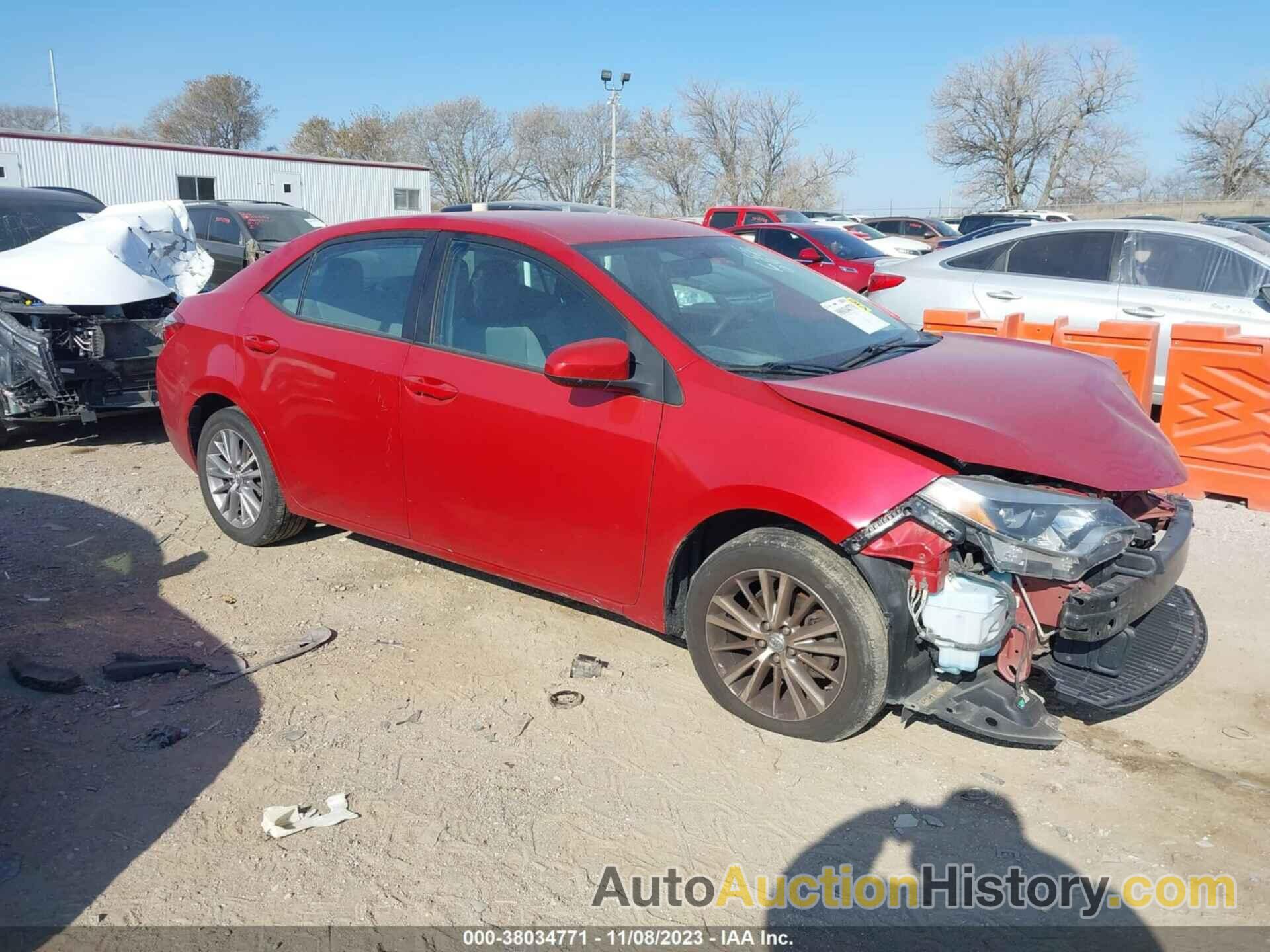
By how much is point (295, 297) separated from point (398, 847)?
9.58ft

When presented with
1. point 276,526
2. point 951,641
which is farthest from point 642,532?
point 276,526

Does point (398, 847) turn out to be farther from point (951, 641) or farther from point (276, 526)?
point (276, 526)

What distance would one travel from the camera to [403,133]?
54562 millimetres

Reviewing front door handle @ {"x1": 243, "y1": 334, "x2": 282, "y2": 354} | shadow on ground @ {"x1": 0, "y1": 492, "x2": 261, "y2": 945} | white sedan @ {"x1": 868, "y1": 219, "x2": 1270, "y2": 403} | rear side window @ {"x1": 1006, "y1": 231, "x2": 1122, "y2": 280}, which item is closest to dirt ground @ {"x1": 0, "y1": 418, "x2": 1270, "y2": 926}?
shadow on ground @ {"x1": 0, "y1": 492, "x2": 261, "y2": 945}

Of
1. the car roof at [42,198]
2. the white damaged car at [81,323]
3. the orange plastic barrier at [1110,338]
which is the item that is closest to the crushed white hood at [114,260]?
the white damaged car at [81,323]

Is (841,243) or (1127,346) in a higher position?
(841,243)

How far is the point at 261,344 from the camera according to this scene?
4.97m

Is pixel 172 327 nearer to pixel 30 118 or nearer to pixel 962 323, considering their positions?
pixel 962 323

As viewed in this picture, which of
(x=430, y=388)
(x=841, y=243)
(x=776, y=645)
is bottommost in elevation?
(x=776, y=645)

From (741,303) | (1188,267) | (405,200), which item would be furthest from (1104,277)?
(405,200)

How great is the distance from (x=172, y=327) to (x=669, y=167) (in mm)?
49162

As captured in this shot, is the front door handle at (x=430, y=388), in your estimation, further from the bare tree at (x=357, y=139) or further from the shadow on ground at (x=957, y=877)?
the bare tree at (x=357, y=139)

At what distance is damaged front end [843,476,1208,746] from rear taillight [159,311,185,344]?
3947mm

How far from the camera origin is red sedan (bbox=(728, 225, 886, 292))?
1498cm
